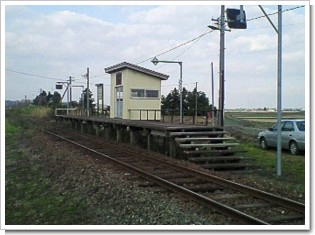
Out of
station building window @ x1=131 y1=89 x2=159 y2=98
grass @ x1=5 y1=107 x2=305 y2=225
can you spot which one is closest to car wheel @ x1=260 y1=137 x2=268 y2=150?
grass @ x1=5 y1=107 x2=305 y2=225

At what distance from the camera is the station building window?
89.9 ft

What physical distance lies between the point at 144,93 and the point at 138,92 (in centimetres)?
44

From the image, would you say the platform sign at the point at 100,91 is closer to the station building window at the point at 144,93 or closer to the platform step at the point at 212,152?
the station building window at the point at 144,93

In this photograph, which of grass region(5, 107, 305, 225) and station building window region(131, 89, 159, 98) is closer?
grass region(5, 107, 305, 225)

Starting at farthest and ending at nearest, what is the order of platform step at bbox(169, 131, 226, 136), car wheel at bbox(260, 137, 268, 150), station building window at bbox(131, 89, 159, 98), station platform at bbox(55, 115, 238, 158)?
station building window at bbox(131, 89, 159, 98), car wheel at bbox(260, 137, 268, 150), platform step at bbox(169, 131, 226, 136), station platform at bbox(55, 115, 238, 158)

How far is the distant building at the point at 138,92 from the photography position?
27156 millimetres

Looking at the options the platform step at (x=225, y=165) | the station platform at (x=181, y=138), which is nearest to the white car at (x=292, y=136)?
the station platform at (x=181, y=138)

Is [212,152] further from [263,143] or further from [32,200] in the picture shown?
[263,143]

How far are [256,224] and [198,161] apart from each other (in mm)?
6255

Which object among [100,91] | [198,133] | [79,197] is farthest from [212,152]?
[100,91]

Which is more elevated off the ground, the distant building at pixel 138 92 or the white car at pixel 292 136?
the distant building at pixel 138 92

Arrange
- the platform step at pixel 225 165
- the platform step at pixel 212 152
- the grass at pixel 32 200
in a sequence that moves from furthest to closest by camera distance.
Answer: the platform step at pixel 212 152 < the platform step at pixel 225 165 < the grass at pixel 32 200

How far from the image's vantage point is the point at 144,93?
27703 mm

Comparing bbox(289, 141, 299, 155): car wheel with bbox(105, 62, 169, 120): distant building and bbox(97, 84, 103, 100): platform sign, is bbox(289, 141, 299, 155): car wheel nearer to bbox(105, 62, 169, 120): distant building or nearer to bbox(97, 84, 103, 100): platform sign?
bbox(105, 62, 169, 120): distant building
